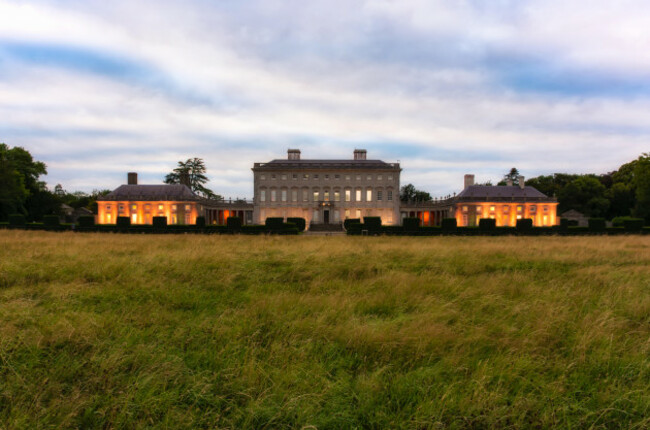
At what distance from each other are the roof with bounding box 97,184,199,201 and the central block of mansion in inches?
458

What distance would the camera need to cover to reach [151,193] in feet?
168

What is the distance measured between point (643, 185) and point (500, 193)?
56.0ft

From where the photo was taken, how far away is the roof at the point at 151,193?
160 ft

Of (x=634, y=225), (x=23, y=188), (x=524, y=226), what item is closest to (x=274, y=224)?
(x=524, y=226)

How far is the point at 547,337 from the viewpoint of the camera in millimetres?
3307

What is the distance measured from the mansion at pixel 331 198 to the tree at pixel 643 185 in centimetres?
1181

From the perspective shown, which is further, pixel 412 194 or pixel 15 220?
pixel 412 194

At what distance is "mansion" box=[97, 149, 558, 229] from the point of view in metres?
49.2

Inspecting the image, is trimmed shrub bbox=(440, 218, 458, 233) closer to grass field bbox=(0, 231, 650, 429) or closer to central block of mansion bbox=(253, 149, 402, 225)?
grass field bbox=(0, 231, 650, 429)

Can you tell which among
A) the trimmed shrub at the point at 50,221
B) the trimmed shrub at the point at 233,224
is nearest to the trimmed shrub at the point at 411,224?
the trimmed shrub at the point at 233,224

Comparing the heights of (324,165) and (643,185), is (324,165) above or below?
above

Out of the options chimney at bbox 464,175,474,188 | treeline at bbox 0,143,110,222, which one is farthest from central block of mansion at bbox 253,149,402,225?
treeline at bbox 0,143,110,222

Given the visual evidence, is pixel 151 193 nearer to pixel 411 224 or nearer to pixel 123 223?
pixel 123 223

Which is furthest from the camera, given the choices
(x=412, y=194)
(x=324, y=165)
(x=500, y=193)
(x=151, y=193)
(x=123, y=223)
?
(x=412, y=194)
